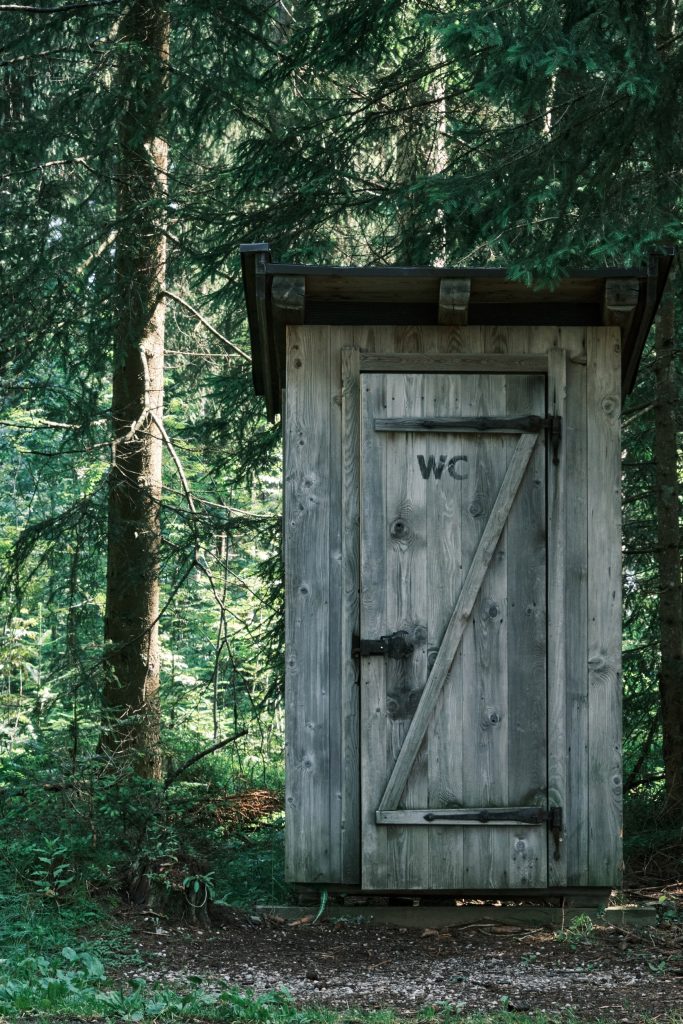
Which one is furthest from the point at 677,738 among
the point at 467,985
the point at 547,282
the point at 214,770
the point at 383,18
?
the point at 383,18

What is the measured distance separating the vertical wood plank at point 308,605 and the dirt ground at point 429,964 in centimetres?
41

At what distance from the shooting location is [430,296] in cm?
546

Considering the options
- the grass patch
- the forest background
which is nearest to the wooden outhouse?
→ the forest background

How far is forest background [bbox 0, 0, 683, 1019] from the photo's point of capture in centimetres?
517

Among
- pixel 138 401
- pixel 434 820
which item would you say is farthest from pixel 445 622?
pixel 138 401

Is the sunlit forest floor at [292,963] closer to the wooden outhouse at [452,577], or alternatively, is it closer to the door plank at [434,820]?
the wooden outhouse at [452,577]

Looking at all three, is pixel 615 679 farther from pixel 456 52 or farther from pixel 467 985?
pixel 456 52

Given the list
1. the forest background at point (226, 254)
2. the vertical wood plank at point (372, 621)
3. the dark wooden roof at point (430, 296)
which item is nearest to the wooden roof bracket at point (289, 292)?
the dark wooden roof at point (430, 296)

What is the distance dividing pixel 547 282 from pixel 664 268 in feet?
2.30

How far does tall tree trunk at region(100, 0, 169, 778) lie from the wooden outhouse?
9.69ft

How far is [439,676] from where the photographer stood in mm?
5375

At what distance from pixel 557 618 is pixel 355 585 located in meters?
1.04

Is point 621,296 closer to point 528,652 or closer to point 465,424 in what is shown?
point 465,424

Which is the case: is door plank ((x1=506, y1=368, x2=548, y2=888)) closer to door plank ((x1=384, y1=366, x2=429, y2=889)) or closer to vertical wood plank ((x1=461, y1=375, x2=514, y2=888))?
vertical wood plank ((x1=461, y1=375, x2=514, y2=888))
